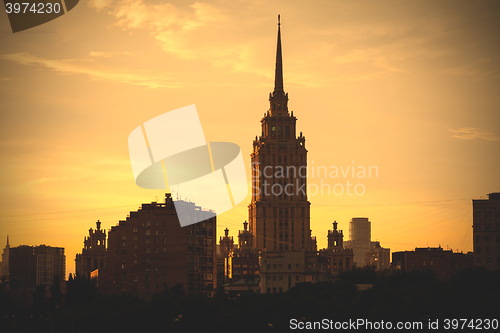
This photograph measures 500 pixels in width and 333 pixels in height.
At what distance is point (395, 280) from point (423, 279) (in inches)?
387

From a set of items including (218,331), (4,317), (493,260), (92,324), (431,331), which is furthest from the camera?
(493,260)

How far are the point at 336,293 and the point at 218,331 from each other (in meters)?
36.8

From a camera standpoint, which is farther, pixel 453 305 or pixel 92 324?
pixel 92 324

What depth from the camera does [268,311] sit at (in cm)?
13962

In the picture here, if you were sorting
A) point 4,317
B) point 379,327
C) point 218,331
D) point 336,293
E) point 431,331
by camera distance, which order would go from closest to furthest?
point 431,331
point 379,327
point 218,331
point 336,293
point 4,317

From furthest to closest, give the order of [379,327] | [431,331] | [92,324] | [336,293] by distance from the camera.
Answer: [336,293]
[92,324]
[379,327]
[431,331]

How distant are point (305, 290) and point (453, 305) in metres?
57.2

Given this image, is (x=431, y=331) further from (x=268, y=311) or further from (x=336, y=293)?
(x=336, y=293)

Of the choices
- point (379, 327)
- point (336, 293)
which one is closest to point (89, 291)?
point (336, 293)

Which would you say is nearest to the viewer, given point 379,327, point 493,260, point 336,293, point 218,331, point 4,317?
point 379,327

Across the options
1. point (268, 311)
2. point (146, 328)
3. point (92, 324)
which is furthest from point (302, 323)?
point (92, 324)

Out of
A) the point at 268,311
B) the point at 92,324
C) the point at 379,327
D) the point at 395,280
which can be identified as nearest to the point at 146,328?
the point at 92,324

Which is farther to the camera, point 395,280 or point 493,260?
point 493,260

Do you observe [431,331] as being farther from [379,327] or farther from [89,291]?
[89,291]
